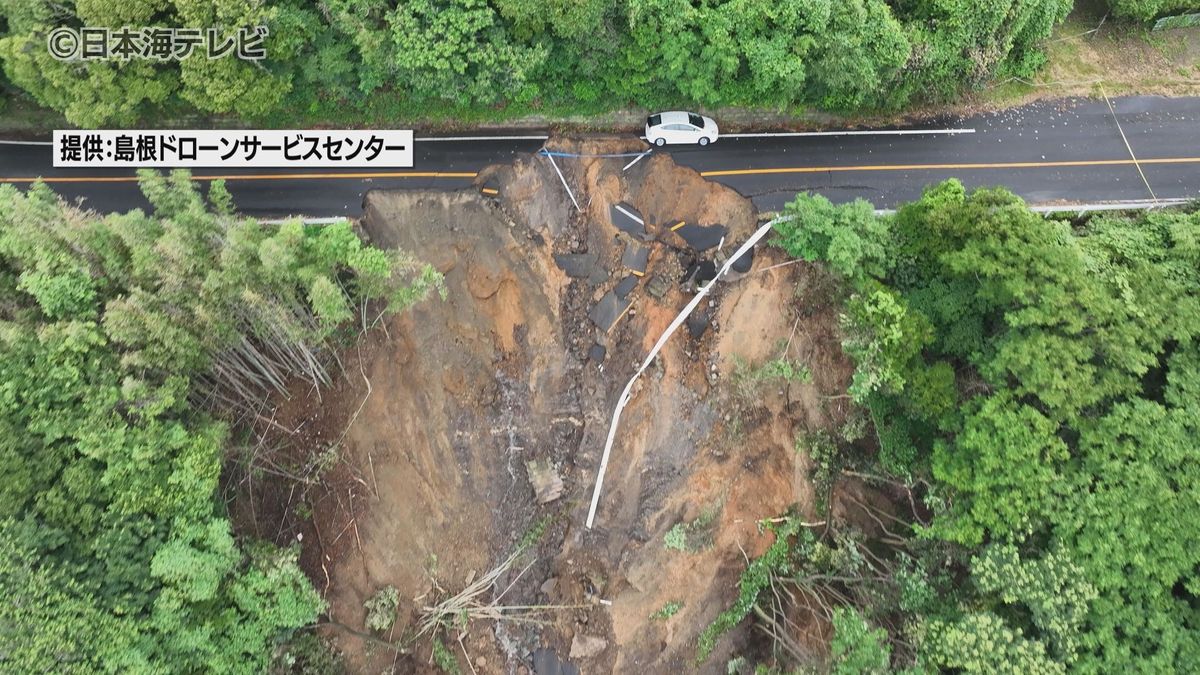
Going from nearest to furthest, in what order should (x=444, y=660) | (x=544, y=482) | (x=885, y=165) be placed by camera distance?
(x=444, y=660) → (x=544, y=482) → (x=885, y=165)

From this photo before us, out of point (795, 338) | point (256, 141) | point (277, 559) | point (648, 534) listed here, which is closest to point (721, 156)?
point (795, 338)

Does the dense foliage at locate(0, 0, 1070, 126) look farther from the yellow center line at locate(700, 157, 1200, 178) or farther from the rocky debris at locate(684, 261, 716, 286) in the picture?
the rocky debris at locate(684, 261, 716, 286)

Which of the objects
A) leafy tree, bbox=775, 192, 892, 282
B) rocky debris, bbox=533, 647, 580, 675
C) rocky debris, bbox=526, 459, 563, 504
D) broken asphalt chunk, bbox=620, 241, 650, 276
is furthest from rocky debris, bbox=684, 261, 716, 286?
rocky debris, bbox=533, 647, 580, 675

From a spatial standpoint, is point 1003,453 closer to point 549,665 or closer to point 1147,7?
point 549,665

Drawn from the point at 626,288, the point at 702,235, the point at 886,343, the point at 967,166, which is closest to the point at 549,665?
the point at 626,288

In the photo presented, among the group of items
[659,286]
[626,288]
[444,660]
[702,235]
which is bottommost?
[444,660]
